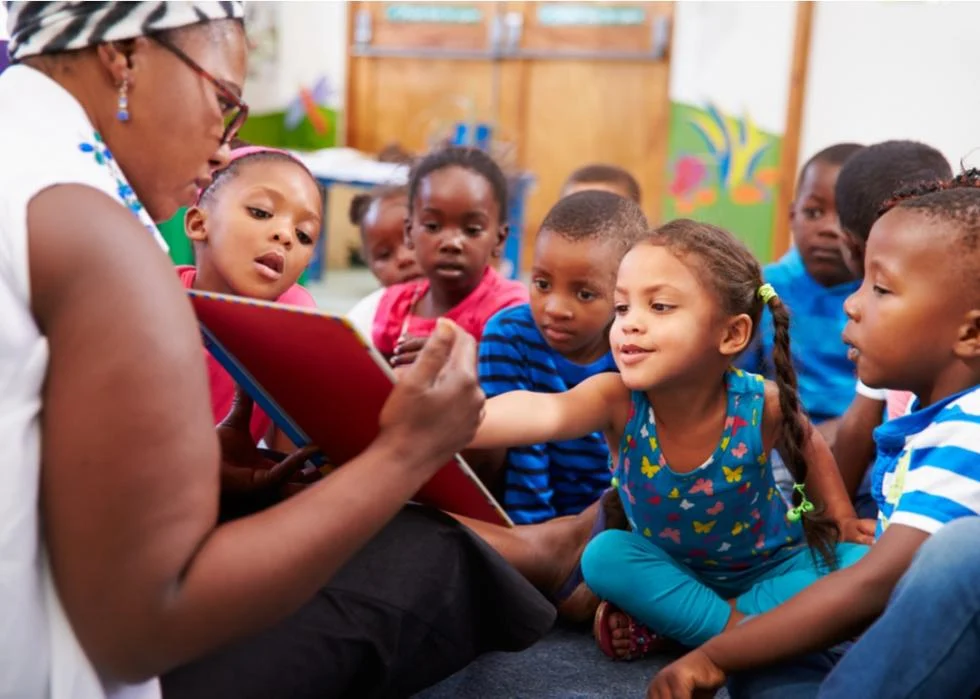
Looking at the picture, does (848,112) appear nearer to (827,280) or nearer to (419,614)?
(827,280)

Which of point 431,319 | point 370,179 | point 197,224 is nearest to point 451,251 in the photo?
point 431,319

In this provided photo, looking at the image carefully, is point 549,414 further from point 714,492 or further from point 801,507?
point 801,507

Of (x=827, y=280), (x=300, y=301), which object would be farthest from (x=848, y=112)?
(x=300, y=301)

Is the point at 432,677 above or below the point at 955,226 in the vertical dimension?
below

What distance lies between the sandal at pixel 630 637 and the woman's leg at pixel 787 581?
14cm

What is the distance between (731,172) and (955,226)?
4407 mm

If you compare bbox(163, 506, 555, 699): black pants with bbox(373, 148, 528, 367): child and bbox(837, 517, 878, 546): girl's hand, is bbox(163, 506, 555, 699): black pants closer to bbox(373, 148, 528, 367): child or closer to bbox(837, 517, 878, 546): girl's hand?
bbox(837, 517, 878, 546): girl's hand

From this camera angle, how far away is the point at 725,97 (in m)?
5.54

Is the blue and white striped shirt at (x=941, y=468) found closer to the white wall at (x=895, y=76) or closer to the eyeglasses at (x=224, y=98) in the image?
the eyeglasses at (x=224, y=98)

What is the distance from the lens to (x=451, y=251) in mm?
2400

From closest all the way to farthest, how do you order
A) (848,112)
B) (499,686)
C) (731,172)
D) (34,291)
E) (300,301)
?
(34,291) → (499,686) → (300,301) → (848,112) → (731,172)

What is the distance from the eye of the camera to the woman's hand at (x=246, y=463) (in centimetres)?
121

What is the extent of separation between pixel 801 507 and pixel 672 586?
221mm

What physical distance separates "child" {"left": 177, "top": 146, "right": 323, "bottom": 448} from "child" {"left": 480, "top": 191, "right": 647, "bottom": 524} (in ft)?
1.38
